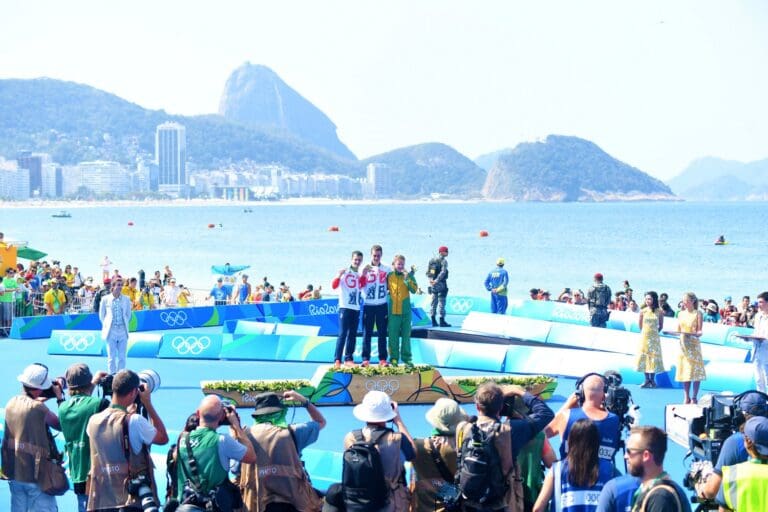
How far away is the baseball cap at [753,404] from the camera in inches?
312

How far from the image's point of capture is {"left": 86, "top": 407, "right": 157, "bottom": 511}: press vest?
7.78 m

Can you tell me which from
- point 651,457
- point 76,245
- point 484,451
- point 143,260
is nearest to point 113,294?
point 484,451

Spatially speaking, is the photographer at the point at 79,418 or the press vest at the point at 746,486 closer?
the press vest at the point at 746,486

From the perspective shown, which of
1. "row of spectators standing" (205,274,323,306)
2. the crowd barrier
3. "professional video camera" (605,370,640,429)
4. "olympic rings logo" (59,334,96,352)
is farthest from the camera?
"row of spectators standing" (205,274,323,306)

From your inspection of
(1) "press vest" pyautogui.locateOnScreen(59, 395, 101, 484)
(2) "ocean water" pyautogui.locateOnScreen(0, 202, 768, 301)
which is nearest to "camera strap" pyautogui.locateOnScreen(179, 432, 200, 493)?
(1) "press vest" pyautogui.locateOnScreen(59, 395, 101, 484)

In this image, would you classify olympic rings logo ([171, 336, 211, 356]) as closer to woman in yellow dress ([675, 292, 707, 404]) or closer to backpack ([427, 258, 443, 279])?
backpack ([427, 258, 443, 279])

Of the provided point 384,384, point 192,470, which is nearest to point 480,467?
point 192,470

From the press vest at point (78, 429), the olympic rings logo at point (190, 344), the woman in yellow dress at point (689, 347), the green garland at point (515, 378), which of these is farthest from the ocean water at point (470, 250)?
the press vest at point (78, 429)

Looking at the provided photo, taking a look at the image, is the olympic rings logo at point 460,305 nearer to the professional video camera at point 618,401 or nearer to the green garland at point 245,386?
the green garland at point 245,386

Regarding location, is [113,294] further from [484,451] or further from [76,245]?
[76,245]

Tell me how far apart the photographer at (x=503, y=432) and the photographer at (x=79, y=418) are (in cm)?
287

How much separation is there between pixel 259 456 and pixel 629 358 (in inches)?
463

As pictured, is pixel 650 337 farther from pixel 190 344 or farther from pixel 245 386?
pixel 190 344

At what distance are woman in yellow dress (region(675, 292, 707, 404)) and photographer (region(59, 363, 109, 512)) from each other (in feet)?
30.4
